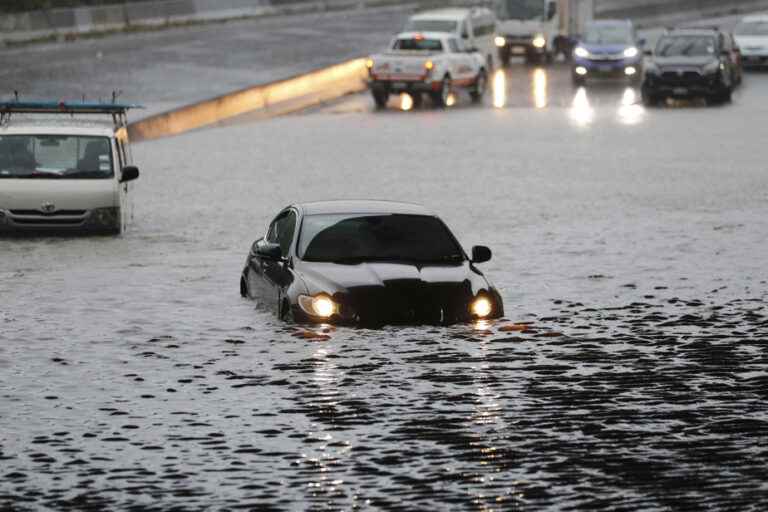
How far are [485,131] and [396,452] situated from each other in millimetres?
30322

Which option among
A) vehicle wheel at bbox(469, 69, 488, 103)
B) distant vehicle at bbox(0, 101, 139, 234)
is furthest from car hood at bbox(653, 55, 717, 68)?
distant vehicle at bbox(0, 101, 139, 234)

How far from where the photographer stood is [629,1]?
84562mm

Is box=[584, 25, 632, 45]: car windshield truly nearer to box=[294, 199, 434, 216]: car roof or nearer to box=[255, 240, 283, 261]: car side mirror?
box=[294, 199, 434, 216]: car roof

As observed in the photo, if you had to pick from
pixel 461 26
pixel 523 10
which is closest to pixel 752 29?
pixel 523 10

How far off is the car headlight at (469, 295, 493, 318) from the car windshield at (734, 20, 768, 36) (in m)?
46.7

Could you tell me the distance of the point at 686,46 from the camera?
1981 inches

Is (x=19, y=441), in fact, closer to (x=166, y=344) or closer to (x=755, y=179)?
(x=166, y=344)

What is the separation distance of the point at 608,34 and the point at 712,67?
28.5ft

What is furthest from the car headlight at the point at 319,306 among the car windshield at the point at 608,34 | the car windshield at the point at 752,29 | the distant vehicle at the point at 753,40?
the car windshield at the point at 752,29

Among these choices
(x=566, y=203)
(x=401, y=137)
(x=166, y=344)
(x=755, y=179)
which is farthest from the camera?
(x=401, y=137)

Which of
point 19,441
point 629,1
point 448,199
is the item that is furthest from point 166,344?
point 629,1

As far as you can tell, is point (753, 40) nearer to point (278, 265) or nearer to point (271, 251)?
point (278, 265)

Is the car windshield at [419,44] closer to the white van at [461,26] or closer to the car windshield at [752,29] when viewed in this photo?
the white van at [461,26]

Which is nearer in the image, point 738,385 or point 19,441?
point 19,441
